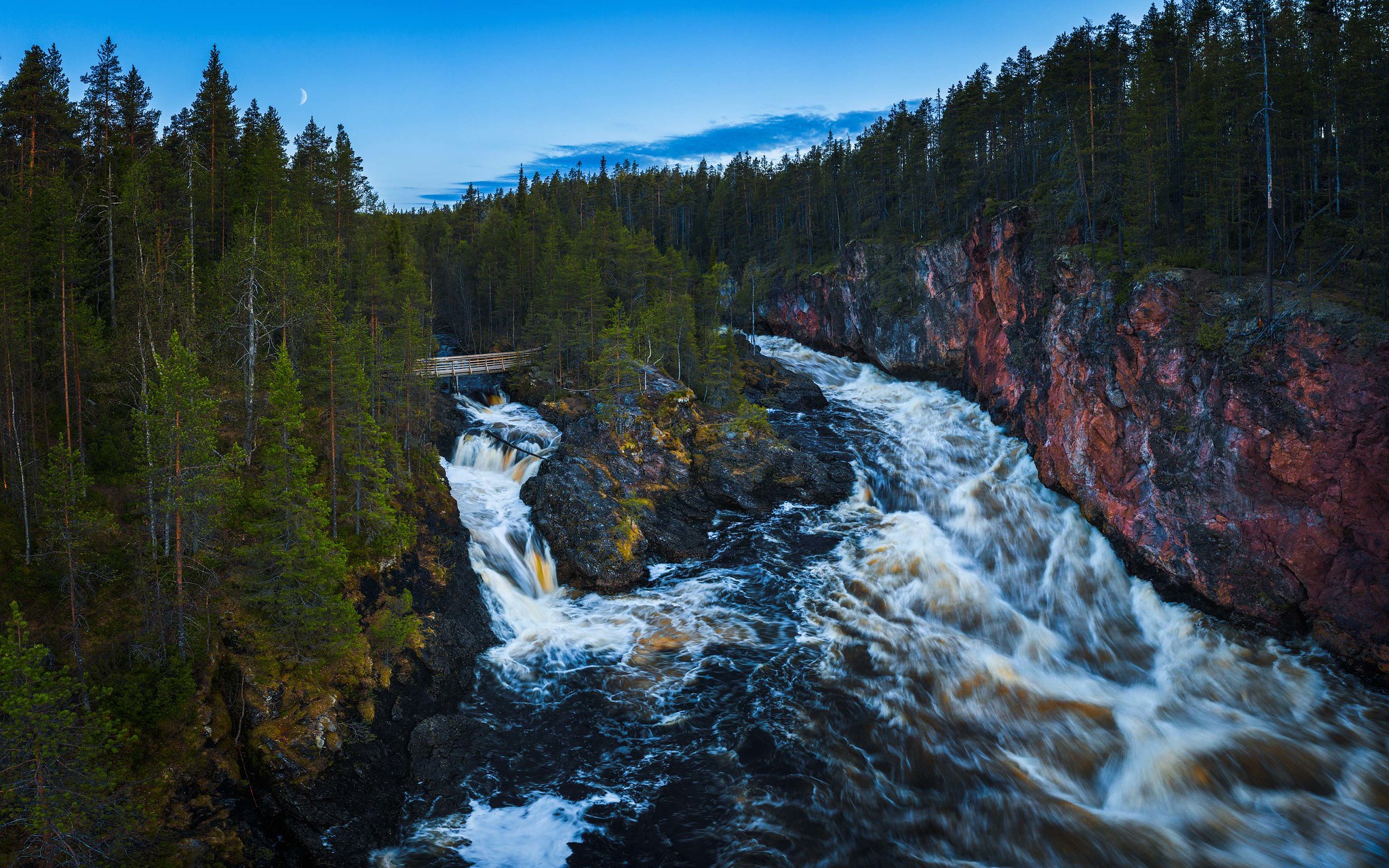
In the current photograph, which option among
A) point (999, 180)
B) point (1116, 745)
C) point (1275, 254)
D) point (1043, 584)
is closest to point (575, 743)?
point (1116, 745)

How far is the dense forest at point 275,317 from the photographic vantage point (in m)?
14.3

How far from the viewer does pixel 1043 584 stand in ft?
85.5

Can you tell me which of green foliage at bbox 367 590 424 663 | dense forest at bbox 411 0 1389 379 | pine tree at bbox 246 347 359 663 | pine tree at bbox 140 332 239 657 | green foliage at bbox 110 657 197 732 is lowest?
green foliage at bbox 367 590 424 663

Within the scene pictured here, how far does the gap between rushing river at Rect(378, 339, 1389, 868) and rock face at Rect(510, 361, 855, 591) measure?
4.39 feet

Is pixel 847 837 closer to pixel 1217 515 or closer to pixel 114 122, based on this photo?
pixel 1217 515

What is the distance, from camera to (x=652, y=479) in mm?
33469

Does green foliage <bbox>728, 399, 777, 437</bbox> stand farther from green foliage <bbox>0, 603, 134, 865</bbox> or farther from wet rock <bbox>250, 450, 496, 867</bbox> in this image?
green foliage <bbox>0, 603, 134, 865</bbox>

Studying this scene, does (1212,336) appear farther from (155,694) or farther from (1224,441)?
(155,694)

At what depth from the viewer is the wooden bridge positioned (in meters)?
44.8

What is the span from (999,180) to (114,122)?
6186 cm

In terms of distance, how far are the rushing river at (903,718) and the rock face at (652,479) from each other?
52.7 inches

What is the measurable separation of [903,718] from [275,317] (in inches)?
1180

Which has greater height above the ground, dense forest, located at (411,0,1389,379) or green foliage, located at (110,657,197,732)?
dense forest, located at (411,0,1389,379)

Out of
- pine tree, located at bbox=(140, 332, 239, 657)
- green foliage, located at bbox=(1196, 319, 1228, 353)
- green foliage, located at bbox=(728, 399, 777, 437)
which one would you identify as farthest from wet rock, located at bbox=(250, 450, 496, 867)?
green foliage, located at bbox=(1196, 319, 1228, 353)
